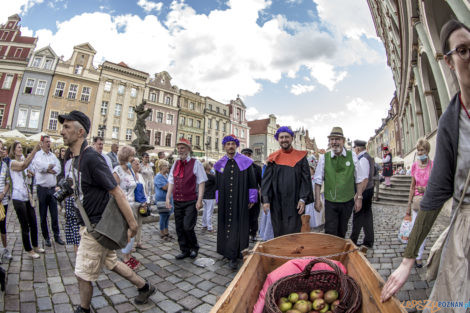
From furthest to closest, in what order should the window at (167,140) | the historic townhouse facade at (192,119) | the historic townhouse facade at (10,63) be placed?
the historic townhouse facade at (192,119) < the window at (167,140) < the historic townhouse facade at (10,63)

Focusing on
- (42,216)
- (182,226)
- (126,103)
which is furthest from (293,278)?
(126,103)

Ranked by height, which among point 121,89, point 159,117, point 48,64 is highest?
point 48,64

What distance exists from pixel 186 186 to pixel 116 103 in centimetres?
3164

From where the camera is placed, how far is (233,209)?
159 inches

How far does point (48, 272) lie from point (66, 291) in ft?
2.55

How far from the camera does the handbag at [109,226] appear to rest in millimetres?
2154

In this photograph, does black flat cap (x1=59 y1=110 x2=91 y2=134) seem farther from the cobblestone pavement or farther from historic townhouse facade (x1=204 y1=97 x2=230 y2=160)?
historic townhouse facade (x1=204 y1=97 x2=230 y2=160)

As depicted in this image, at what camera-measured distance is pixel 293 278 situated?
161cm

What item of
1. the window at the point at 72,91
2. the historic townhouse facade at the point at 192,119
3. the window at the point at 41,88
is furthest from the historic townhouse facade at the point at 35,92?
the historic townhouse facade at the point at 192,119

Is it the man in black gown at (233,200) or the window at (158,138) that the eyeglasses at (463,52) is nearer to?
the man in black gown at (233,200)

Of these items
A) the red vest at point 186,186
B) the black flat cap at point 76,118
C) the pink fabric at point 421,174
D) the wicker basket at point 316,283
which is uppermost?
the black flat cap at point 76,118

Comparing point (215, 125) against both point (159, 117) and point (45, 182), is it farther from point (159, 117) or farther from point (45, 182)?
point (45, 182)

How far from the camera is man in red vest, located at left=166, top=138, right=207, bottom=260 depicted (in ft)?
13.5

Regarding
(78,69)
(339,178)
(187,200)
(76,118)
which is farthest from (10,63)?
(339,178)
